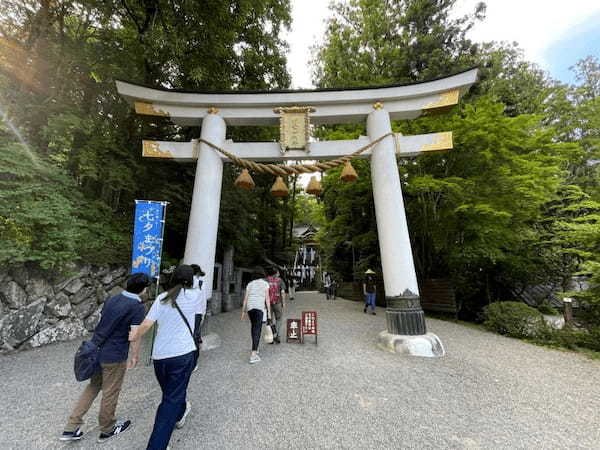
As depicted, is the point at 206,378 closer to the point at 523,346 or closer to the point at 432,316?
the point at 523,346

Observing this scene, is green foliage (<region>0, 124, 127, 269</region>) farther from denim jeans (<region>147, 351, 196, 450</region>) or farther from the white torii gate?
denim jeans (<region>147, 351, 196, 450</region>)

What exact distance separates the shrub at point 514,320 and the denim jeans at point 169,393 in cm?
733

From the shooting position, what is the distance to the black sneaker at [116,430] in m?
2.23

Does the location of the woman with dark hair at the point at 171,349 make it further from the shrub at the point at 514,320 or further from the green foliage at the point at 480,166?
the shrub at the point at 514,320

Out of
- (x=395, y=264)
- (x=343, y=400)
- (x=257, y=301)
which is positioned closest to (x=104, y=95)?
(x=257, y=301)

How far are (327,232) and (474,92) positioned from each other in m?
10.4

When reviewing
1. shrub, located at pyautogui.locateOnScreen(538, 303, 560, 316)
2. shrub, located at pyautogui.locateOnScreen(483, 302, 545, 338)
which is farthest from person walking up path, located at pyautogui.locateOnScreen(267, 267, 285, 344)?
shrub, located at pyautogui.locateOnScreen(538, 303, 560, 316)

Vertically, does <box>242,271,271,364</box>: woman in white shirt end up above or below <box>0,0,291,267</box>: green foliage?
below

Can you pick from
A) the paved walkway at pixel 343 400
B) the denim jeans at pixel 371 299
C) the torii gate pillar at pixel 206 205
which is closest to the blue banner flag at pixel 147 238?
the torii gate pillar at pixel 206 205

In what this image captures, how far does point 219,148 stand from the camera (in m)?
5.55

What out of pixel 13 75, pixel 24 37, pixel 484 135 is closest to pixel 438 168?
pixel 484 135

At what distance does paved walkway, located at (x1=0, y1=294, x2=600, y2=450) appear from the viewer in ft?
7.48

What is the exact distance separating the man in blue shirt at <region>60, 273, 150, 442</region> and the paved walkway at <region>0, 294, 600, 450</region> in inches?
6.3

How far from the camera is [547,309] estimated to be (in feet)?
36.8
